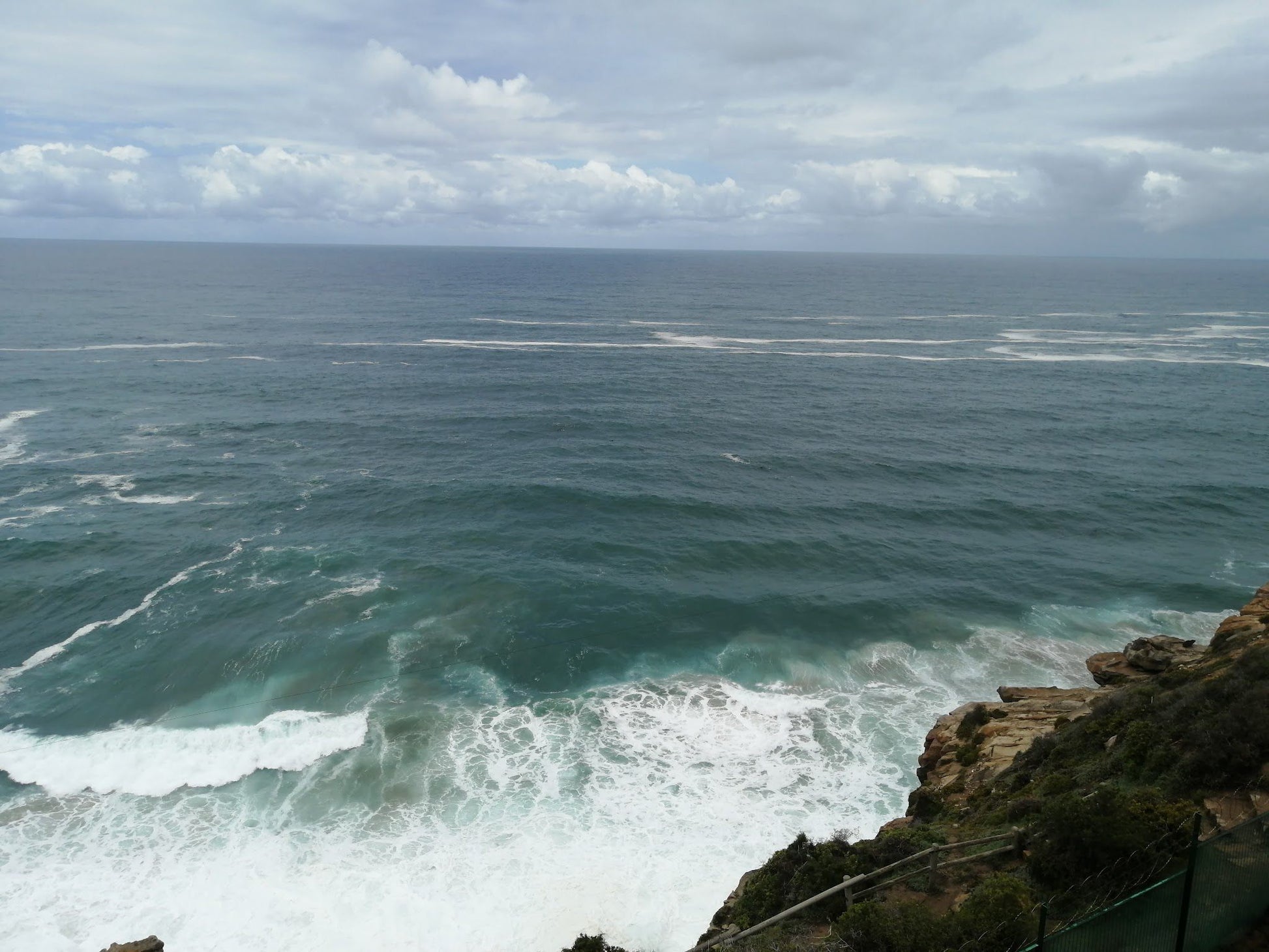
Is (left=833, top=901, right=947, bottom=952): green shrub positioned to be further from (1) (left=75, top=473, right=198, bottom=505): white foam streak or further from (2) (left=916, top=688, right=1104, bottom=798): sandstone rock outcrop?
(1) (left=75, top=473, right=198, bottom=505): white foam streak

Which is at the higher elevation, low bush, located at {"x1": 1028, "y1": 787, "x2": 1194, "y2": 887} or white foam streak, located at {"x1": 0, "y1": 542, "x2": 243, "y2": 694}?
low bush, located at {"x1": 1028, "y1": 787, "x2": 1194, "y2": 887}

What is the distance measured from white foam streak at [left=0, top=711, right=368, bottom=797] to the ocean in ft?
0.63

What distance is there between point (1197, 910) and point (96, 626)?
199ft

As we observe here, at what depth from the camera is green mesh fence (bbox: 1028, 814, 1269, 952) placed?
1670cm

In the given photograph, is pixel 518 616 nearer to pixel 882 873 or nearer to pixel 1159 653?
pixel 882 873

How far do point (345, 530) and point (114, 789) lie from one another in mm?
28782

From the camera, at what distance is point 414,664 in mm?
50688

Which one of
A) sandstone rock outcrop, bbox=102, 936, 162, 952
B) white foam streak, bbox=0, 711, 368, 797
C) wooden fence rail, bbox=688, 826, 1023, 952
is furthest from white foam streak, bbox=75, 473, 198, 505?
wooden fence rail, bbox=688, 826, 1023, 952

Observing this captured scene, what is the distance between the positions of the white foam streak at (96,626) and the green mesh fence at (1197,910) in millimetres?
56229

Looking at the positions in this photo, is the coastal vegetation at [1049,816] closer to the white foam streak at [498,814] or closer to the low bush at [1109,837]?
the low bush at [1109,837]

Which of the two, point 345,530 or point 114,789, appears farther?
point 345,530

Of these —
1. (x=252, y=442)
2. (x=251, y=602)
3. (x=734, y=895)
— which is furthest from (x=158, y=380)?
(x=734, y=895)

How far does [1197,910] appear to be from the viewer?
17.0 meters

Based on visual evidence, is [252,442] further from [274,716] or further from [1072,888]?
[1072,888]
